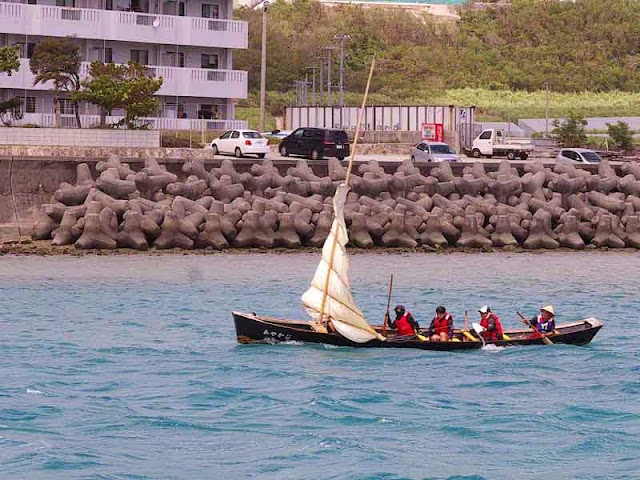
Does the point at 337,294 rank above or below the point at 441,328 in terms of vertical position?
above

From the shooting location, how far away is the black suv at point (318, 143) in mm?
61062

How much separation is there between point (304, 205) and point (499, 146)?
88.6ft

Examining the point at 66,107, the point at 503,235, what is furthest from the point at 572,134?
the point at 503,235

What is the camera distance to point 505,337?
29484 mm

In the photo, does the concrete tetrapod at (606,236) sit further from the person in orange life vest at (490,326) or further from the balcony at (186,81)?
the balcony at (186,81)

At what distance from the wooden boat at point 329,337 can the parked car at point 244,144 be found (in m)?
32.8

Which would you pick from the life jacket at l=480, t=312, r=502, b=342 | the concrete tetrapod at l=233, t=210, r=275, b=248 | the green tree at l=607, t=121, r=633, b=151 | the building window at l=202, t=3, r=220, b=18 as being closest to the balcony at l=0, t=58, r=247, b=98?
the building window at l=202, t=3, r=220, b=18

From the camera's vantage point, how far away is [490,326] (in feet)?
95.9

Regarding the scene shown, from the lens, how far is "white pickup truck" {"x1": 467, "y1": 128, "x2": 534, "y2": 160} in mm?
68688

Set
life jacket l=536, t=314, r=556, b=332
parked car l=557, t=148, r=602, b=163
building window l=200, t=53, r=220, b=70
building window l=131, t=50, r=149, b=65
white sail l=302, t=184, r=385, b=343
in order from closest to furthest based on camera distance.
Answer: white sail l=302, t=184, r=385, b=343 < life jacket l=536, t=314, r=556, b=332 < parked car l=557, t=148, r=602, b=163 < building window l=131, t=50, r=149, b=65 < building window l=200, t=53, r=220, b=70

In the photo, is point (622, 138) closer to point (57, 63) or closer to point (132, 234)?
point (57, 63)

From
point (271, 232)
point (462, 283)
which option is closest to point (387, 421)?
point (462, 283)

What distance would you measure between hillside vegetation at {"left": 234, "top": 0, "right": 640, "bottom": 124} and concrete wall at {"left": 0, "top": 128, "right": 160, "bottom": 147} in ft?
146

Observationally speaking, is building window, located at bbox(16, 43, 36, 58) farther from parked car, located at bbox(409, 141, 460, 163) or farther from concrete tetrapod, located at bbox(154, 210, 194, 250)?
concrete tetrapod, located at bbox(154, 210, 194, 250)
